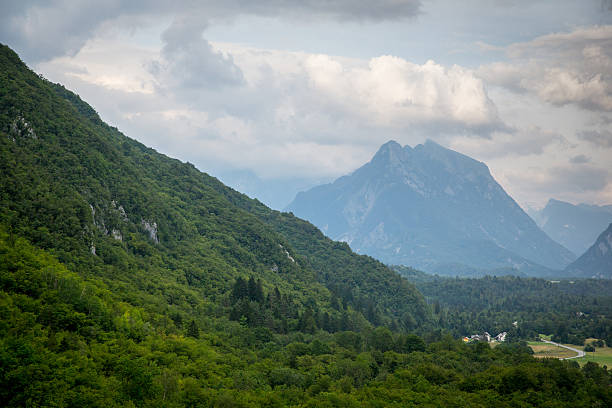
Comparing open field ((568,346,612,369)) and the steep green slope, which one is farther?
open field ((568,346,612,369))

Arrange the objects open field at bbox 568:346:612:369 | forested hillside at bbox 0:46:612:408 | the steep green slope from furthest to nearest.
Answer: open field at bbox 568:346:612:369, the steep green slope, forested hillside at bbox 0:46:612:408

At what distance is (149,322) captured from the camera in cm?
9594

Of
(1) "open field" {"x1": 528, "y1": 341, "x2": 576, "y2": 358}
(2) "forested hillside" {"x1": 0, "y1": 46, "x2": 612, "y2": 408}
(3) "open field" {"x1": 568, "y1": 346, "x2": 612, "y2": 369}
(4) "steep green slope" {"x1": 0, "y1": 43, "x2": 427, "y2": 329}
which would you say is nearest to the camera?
(2) "forested hillside" {"x1": 0, "y1": 46, "x2": 612, "y2": 408}

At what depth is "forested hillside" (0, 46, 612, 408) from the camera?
68812mm

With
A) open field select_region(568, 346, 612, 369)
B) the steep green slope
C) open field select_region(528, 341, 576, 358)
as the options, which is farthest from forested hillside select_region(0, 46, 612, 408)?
open field select_region(528, 341, 576, 358)

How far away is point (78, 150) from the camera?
471ft

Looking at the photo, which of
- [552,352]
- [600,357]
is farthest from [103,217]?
[600,357]

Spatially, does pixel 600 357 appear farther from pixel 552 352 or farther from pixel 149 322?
pixel 149 322

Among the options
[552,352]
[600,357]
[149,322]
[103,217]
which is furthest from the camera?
[552,352]

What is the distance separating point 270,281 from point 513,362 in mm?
89612

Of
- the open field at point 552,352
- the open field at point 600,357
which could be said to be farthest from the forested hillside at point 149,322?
the open field at point 552,352

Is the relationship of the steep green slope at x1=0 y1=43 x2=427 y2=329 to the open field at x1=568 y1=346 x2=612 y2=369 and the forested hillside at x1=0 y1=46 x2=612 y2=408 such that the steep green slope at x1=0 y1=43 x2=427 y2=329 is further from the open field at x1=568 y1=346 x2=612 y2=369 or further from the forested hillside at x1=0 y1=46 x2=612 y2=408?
the open field at x1=568 y1=346 x2=612 y2=369

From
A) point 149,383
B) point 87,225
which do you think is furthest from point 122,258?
point 149,383

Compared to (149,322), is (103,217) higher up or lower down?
higher up
